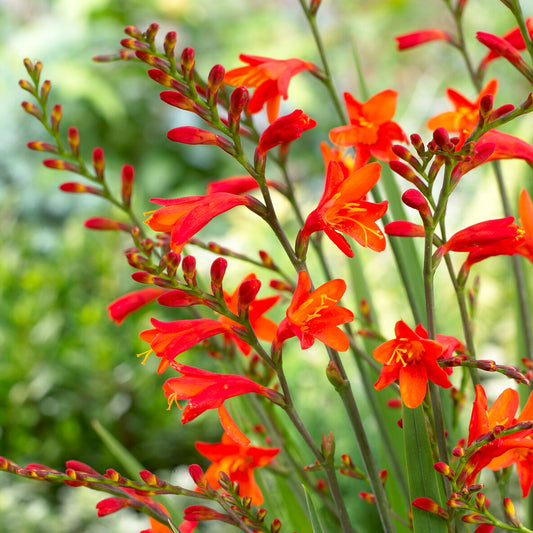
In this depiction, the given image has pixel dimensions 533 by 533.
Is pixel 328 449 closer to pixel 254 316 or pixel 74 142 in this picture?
pixel 254 316

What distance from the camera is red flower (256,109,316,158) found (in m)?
0.34

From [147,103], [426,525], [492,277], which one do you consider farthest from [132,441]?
[147,103]

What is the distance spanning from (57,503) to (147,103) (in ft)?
7.64

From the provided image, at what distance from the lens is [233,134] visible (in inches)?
13.2

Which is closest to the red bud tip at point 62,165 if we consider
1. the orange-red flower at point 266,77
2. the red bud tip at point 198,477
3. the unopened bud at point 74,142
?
the unopened bud at point 74,142

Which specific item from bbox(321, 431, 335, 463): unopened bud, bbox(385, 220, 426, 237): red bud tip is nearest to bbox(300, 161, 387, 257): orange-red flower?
bbox(385, 220, 426, 237): red bud tip

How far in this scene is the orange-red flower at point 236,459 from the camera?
16.1 inches

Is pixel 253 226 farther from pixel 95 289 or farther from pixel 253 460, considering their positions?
pixel 253 460

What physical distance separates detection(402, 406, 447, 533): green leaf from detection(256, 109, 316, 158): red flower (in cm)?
16

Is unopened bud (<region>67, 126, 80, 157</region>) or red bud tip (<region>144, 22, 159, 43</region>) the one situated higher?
red bud tip (<region>144, 22, 159, 43</region>)

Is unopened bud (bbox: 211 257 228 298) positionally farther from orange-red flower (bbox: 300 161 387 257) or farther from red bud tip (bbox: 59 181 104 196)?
red bud tip (bbox: 59 181 104 196)

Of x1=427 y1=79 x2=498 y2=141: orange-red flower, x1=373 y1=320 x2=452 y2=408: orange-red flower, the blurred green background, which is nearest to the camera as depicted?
x1=373 y1=320 x2=452 y2=408: orange-red flower

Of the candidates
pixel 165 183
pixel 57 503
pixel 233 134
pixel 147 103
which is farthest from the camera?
pixel 147 103

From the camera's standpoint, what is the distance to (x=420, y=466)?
13.9 inches
